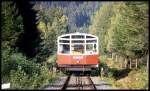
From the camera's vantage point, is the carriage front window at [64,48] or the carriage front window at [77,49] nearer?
the carriage front window at [77,49]

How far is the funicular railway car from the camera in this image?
36.3m

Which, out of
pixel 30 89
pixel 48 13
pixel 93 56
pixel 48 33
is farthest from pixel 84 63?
pixel 48 13

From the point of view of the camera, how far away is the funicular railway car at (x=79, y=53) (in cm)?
3634

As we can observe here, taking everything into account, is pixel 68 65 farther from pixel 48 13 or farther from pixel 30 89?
pixel 48 13

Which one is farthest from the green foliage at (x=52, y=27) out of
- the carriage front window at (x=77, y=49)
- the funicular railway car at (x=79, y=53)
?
the funicular railway car at (x=79, y=53)

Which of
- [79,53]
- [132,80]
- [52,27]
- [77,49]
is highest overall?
[52,27]

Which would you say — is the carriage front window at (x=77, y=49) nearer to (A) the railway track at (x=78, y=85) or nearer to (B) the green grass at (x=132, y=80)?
(B) the green grass at (x=132, y=80)

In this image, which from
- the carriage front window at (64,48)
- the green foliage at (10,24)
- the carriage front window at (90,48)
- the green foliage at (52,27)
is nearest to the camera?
the green foliage at (10,24)

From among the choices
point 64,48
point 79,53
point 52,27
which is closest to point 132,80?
point 79,53

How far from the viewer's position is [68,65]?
120 feet

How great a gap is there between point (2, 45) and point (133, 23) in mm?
9138

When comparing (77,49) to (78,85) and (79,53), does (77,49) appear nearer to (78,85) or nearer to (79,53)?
(79,53)

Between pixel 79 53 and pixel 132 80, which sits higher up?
pixel 79 53

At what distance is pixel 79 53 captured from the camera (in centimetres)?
3672
